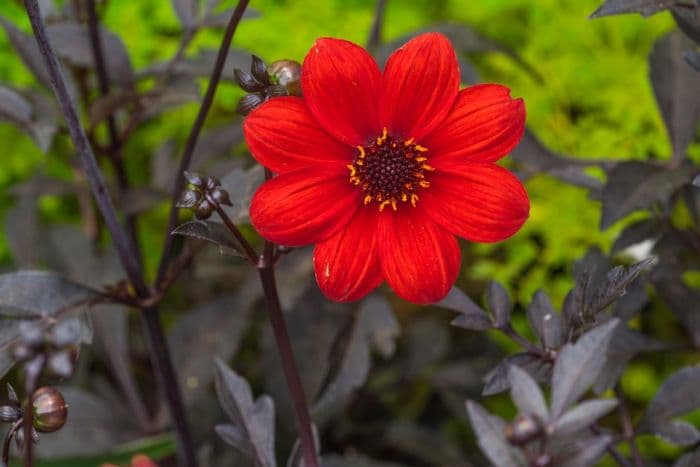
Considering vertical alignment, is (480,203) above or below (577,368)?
above

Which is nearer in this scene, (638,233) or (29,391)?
(29,391)

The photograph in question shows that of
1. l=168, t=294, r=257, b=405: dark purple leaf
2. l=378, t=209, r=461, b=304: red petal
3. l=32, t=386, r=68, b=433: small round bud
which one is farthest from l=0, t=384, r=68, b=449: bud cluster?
l=168, t=294, r=257, b=405: dark purple leaf

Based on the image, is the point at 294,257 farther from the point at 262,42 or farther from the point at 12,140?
the point at 12,140

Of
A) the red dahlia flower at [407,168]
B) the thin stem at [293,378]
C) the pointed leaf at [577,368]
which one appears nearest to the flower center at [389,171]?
the red dahlia flower at [407,168]

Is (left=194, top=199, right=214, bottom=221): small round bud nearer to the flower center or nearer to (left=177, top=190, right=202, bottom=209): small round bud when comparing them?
(left=177, top=190, right=202, bottom=209): small round bud

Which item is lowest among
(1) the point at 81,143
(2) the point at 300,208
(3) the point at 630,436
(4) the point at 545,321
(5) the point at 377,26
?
(3) the point at 630,436

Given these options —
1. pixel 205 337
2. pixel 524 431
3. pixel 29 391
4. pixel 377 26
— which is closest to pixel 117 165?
pixel 205 337

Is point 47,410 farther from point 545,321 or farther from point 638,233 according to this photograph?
point 638,233
